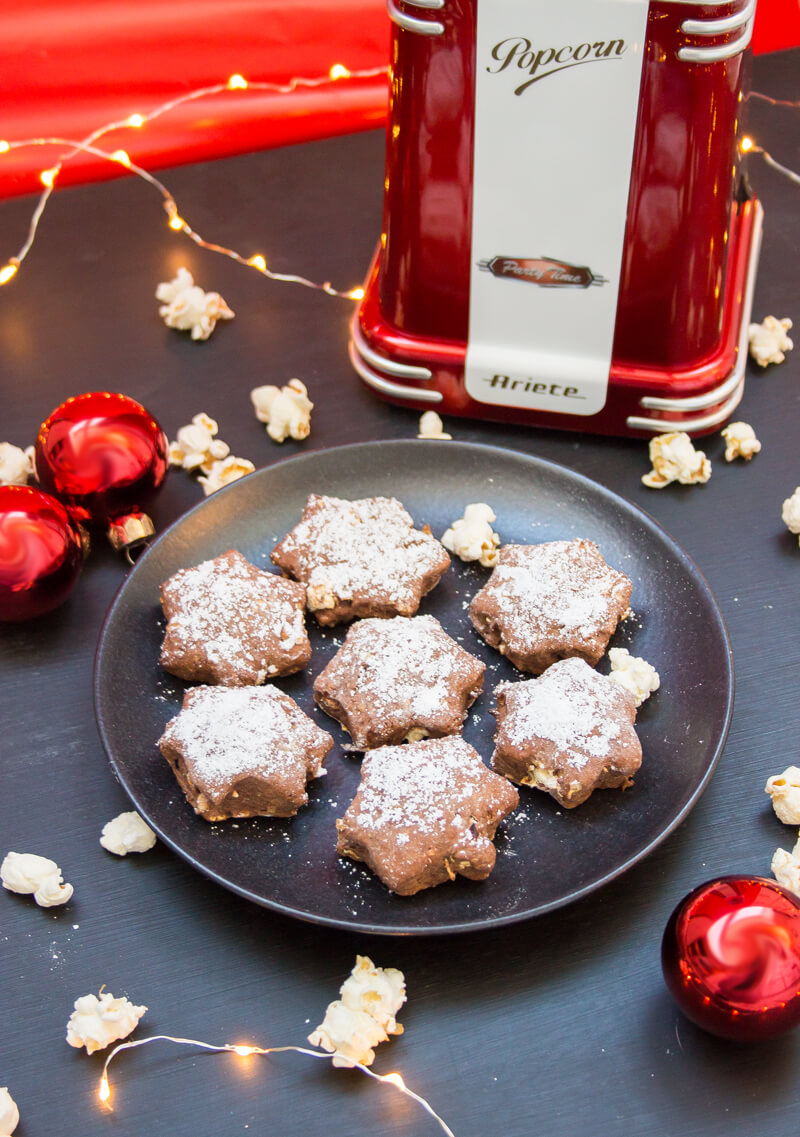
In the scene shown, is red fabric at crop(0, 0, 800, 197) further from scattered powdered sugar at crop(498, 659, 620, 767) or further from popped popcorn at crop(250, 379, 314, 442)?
scattered powdered sugar at crop(498, 659, 620, 767)

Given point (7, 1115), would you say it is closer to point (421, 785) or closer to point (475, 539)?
point (421, 785)

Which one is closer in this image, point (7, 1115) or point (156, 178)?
point (7, 1115)

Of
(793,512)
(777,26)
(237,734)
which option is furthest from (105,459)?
(777,26)

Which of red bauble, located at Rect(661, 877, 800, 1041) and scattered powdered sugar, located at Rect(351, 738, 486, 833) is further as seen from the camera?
scattered powdered sugar, located at Rect(351, 738, 486, 833)

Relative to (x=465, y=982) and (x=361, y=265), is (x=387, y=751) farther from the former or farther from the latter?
(x=361, y=265)

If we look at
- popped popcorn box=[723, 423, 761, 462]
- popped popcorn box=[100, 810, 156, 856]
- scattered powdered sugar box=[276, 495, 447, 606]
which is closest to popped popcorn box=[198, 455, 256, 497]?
scattered powdered sugar box=[276, 495, 447, 606]

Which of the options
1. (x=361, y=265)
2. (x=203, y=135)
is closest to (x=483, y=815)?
(x=361, y=265)
